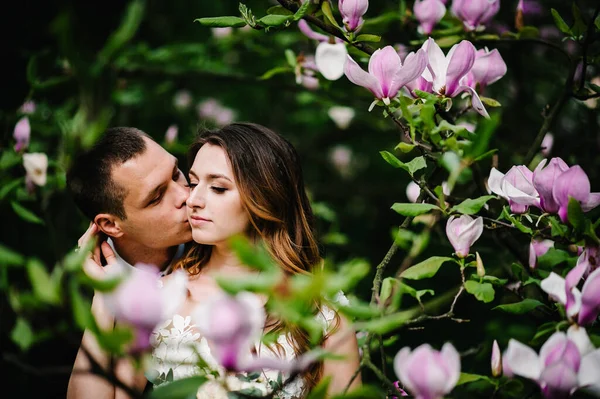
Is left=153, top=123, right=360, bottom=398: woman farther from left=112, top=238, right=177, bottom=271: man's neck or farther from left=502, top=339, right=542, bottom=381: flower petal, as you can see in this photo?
left=502, top=339, right=542, bottom=381: flower petal

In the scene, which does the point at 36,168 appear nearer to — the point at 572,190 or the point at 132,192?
the point at 132,192

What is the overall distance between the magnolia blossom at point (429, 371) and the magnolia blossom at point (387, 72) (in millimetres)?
650

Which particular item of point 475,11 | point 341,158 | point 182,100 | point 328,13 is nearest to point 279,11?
point 328,13

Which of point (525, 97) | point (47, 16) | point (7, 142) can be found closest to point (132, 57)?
point (47, 16)

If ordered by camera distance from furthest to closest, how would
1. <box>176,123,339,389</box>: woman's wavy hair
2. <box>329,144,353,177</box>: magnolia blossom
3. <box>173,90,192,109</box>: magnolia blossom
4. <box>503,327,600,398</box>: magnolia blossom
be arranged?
<box>329,144,353,177</box>: magnolia blossom, <box>173,90,192,109</box>: magnolia blossom, <box>176,123,339,389</box>: woman's wavy hair, <box>503,327,600,398</box>: magnolia blossom

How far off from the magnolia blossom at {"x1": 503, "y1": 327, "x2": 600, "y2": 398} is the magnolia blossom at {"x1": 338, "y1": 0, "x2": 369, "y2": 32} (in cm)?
87

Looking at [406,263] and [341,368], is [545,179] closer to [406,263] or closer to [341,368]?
[406,263]

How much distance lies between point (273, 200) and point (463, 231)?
0.64m

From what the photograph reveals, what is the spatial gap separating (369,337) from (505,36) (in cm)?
113

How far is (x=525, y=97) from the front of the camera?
2.65 metres

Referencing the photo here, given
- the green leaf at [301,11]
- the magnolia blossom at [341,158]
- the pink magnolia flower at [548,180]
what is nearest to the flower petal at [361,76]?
the green leaf at [301,11]

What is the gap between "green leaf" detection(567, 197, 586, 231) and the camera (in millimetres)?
1142

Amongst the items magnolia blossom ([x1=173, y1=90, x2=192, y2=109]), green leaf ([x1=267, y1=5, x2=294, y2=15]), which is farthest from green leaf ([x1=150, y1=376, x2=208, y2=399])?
magnolia blossom ([x1=173, y1=90, x2=192, y2=109])

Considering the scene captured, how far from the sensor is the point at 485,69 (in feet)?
4.91
